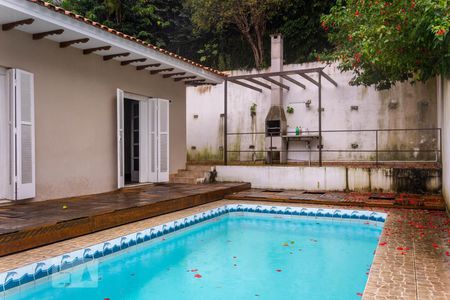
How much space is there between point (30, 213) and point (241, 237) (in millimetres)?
3215

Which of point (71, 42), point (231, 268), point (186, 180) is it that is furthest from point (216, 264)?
point (186, 180)

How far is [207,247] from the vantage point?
5633 mm

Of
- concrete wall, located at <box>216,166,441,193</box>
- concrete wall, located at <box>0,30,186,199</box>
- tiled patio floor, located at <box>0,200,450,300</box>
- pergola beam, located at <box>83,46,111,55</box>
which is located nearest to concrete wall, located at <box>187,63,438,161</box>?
concrete wall, located at <box>216,166,441,193</box>

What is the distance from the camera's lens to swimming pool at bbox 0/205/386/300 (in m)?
3.82

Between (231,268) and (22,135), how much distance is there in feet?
13.2

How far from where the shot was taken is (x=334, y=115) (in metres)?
12.5

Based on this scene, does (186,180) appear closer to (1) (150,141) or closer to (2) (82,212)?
(1) (150,141)

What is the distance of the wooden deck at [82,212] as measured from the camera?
4.42 meters

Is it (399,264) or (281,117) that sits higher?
(281,117)

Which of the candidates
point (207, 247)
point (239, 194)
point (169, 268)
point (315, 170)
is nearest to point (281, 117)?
point (315, 170)

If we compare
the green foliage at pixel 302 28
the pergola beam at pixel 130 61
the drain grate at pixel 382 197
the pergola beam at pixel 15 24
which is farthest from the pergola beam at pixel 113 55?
the green foliage at pixel 302 28

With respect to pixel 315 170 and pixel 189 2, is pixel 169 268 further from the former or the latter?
pixel 189 2

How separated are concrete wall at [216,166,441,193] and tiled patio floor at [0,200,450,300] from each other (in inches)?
85.9

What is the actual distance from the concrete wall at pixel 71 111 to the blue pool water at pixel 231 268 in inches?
103
